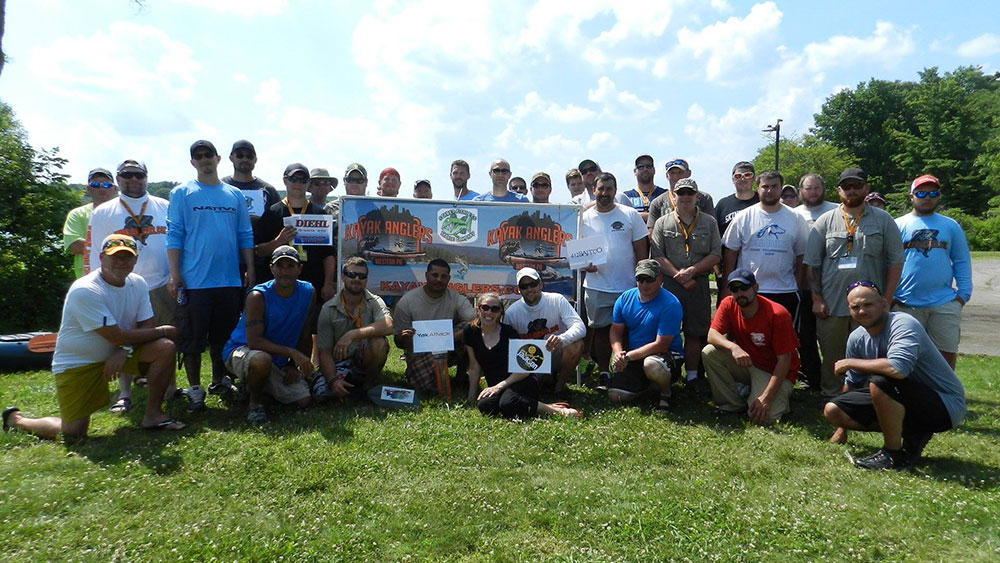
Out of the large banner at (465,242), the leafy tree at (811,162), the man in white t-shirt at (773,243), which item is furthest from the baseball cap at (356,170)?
the leafy tree at (811,162)

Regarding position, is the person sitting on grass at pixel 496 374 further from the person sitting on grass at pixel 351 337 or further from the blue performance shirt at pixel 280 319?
the blue performance shirt at pixel 280 319

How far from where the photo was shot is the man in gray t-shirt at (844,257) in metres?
6.21

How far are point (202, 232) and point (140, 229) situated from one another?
0.76 m

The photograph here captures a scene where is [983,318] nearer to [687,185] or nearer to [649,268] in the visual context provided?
[687,185]

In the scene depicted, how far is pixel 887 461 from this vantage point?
4867 mm

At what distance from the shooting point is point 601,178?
7398mm

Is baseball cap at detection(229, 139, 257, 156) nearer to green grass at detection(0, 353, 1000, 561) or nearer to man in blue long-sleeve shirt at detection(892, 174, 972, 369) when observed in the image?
green grass at detection(0, 353, 1000, 561)

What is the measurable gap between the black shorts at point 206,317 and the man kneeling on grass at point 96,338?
0.74 m

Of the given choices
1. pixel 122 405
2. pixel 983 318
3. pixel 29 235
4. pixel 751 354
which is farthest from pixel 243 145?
pixel 983 318

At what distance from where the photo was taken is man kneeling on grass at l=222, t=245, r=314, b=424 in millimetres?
6091

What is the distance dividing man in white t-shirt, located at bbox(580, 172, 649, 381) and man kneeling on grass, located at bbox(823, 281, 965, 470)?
2758mm

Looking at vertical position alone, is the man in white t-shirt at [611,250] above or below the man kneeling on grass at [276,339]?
above

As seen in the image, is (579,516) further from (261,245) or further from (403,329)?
(261,245)

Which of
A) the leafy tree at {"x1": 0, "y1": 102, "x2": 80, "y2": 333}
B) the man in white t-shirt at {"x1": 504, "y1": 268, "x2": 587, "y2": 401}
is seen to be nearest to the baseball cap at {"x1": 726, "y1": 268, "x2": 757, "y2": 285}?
the man in white t-shirt at {"x1": 504, "y1": 268, "x2": 587, "y2": 401}
